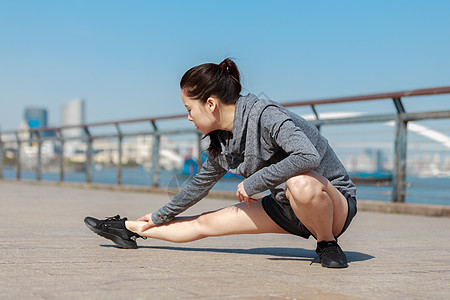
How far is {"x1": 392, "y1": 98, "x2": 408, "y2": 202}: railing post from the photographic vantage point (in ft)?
19.3

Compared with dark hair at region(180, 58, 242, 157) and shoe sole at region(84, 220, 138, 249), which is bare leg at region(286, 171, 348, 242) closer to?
dark hair at region(180, 58, 242, 157)

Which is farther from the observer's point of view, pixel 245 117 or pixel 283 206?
pixel 283 206

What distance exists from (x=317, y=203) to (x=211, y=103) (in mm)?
608

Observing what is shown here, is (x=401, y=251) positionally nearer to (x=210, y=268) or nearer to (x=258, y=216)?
(x=258, y=216)

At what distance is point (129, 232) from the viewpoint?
3.17 metres

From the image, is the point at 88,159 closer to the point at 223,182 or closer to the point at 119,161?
the point at 119,161

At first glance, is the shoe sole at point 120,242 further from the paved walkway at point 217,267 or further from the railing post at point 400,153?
the railing post at point 400,153

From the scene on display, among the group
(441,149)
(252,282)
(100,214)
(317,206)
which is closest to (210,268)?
(252,282)

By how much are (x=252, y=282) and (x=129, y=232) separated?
112 cm

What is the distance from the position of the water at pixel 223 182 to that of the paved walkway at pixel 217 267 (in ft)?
1.84

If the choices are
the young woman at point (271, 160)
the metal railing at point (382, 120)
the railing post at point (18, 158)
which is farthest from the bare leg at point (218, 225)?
the railing post at point (18, 158)

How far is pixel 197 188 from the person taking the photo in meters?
3.05

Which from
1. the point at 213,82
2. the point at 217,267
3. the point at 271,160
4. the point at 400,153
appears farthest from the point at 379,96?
the point at 217,267

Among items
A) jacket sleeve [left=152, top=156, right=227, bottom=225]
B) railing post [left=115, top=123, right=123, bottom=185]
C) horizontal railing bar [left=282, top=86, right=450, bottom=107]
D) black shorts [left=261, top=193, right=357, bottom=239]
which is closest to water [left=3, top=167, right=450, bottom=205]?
railing post [left=115, top=123, right=123, bottom=185]
